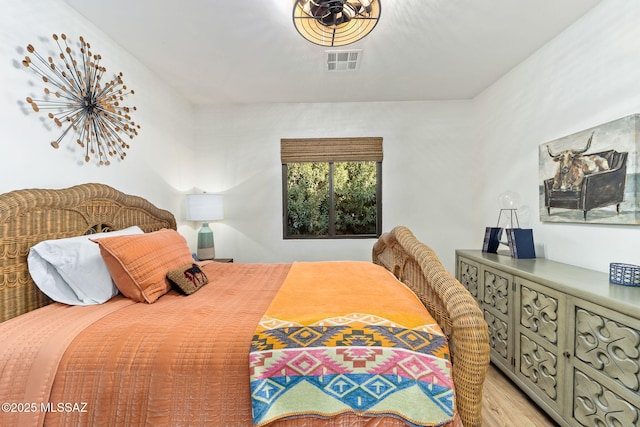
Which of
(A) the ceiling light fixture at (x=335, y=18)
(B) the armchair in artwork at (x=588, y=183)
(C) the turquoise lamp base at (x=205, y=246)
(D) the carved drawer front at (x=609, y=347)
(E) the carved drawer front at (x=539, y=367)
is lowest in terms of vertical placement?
(E) the carved drawer front at (x=539, y=367)

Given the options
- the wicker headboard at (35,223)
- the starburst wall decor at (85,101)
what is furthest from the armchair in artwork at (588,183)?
the starburst wall decor at (85,101)

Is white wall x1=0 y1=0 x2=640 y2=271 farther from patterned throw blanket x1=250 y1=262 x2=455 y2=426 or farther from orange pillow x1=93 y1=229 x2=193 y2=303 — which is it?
patterned throw blanket x1=250 y1=262 x2=455 y2=426

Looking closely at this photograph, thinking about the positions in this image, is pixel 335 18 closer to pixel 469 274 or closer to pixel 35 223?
pixel 35 223

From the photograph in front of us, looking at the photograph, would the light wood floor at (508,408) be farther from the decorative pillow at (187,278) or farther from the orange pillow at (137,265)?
the orange pillow at (137,265)

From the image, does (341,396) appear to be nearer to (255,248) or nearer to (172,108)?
(255,248)

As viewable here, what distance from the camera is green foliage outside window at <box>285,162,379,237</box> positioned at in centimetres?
361

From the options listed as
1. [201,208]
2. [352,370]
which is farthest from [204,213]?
[352,370]

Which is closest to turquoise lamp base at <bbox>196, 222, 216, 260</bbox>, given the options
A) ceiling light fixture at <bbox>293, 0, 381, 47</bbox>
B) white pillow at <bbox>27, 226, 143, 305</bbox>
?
white pillow at <bbox>27, 226, 143, 305</bbox>

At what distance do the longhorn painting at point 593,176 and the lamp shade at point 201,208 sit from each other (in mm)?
3090

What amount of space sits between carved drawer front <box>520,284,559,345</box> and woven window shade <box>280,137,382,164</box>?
A: 2149mm

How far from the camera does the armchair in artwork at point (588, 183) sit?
169cm

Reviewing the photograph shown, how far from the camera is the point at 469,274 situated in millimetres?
2494

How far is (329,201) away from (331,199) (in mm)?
37

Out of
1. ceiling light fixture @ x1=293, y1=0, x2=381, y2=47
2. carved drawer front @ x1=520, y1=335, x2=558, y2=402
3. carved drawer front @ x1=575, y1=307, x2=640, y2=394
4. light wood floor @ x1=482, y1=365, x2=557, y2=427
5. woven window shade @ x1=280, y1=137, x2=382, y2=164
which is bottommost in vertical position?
light wood floor @ x1=482, y1=365, x2=557, y2=427
